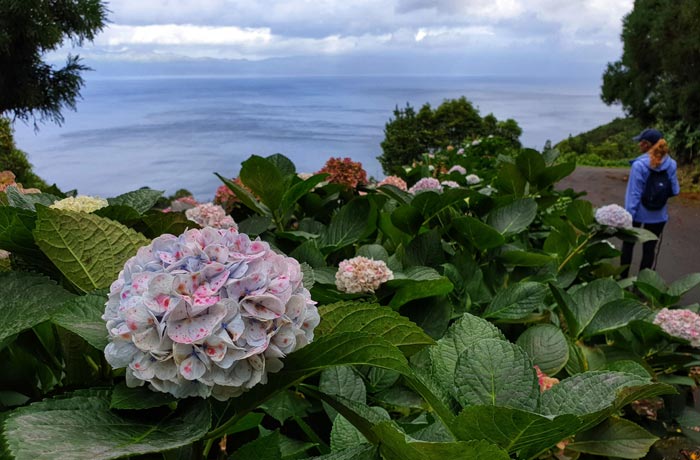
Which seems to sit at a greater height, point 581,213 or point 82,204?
point 82,204

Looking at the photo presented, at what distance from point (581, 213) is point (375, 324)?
185 centimetres

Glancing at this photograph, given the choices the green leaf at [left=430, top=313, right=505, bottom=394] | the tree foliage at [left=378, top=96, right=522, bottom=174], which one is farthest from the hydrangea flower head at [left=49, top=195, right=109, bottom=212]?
the tree foliage at [left=378, top=96, right=522, bottom=174]

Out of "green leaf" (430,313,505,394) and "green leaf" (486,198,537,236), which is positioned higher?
"green leaf" (430,313,505,394)

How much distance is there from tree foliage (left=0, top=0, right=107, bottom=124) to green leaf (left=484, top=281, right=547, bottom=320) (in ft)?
49.4

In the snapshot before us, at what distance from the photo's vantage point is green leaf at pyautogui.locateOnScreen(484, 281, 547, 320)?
1363 mm

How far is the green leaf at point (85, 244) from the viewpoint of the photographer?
0.70 meters

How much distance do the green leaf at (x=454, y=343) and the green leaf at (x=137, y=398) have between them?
0.31 metres

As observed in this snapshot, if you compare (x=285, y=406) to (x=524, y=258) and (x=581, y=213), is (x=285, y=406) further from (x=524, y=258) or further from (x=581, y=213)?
(x=581, y=213)

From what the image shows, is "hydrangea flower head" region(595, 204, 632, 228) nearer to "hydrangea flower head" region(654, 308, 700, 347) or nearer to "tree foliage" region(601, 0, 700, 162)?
"hydrangea flower head" region(654, 308, 700, 347)

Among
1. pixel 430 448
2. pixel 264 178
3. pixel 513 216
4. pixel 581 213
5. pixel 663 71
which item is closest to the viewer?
pixel 430 448

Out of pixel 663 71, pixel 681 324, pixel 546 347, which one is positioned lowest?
pixel 681 324

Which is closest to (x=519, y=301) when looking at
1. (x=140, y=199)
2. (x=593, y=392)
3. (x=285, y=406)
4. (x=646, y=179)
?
(x=285, y=406)

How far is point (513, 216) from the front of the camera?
1.76m

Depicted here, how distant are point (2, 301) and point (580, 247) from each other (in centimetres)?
200
